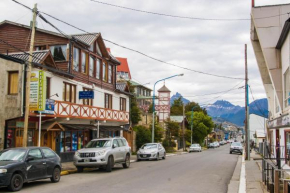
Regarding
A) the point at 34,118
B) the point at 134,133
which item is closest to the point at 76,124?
the point at 34,118

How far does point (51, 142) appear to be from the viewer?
25016 mm

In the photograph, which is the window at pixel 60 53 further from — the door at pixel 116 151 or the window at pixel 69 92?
the door at pixel 116 151

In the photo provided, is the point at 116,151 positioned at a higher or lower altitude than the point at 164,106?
lower

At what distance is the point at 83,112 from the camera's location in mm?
27281

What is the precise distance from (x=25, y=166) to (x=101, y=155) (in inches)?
246

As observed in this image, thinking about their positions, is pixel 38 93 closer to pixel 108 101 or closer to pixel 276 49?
pixel 276 49

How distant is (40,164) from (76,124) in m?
14.7

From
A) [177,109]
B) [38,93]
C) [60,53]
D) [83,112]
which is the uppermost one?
[177,109]

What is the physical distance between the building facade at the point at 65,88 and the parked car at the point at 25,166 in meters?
7.50

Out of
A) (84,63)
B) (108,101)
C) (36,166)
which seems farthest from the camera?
(108,101)

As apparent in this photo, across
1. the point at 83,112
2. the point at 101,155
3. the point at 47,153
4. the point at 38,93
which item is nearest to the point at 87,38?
the point at 83,112

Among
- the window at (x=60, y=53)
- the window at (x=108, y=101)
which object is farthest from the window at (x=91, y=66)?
the window at (x=60, y=53)

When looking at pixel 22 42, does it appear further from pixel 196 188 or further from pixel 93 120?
pixel 196 188

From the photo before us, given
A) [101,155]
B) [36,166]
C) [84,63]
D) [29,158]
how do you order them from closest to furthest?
[29,158] → [36,166] → [101,155] → [84,63]
